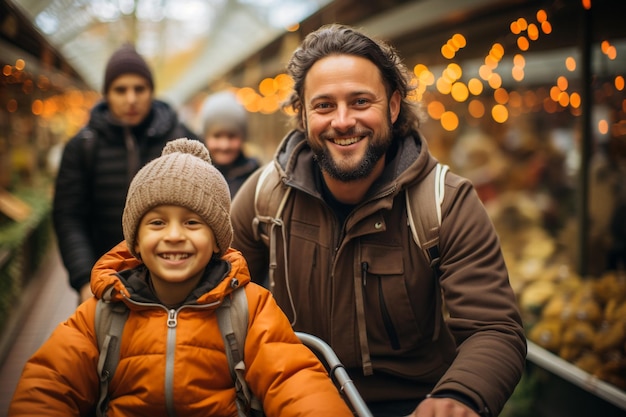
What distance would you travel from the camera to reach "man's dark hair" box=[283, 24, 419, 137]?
238 centimetres

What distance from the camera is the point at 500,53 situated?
283 inches

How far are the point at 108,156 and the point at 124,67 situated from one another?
58 centimetres

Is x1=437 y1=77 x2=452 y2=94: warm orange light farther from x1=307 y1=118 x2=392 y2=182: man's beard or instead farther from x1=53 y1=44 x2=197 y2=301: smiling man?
x1=307 y1=118 x2=392 y2=182: man's beard

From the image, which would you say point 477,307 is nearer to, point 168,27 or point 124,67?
point 124,67

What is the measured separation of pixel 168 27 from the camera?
26.3 meters

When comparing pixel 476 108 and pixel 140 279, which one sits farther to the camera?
pixel 476 108

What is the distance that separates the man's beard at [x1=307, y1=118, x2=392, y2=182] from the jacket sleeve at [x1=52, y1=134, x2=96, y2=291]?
59.2 inches

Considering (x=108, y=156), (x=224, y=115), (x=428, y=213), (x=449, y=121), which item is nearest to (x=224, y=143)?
(x=224, y=115)

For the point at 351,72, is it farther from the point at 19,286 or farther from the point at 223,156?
the point at 19,286

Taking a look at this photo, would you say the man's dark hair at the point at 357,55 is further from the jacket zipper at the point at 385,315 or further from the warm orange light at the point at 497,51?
the warm orange light at the point at 497,51

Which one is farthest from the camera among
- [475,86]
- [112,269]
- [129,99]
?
[475,86]

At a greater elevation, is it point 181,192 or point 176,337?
point 181,192

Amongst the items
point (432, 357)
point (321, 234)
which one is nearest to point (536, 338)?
point (432, 357)

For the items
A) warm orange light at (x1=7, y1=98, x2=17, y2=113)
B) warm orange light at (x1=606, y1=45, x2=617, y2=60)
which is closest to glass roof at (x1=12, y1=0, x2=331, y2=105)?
warm orange light at (x1=7, y1=98, x2=17, y2=113)
